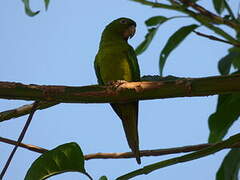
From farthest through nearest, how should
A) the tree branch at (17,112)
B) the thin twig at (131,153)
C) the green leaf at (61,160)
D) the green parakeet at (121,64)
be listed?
the green parakeet at (121,64) → the thin twig at (131,153) → the tree branch at (17,112) → the green leaf at (61,160)

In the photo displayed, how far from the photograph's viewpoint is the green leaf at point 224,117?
196 cm

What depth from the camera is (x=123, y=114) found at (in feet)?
8.25

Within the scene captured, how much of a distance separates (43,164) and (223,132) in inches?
36.8

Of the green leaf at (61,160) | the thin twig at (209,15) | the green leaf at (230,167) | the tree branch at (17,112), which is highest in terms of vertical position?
the thin twig at (209,15)

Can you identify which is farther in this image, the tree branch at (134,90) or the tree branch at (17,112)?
the tree branch at (17,112)

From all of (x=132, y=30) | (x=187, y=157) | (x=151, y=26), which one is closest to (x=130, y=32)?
(x=132, y=30)

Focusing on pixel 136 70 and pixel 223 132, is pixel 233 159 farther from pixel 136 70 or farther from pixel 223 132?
pixel 136 70

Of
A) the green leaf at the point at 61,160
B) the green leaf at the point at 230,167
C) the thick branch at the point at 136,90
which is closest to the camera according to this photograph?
the thick branch at the point at 136,90

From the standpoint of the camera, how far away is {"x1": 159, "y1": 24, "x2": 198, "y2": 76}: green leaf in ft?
8.23

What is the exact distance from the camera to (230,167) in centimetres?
183

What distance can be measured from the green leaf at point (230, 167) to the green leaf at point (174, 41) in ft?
2.56

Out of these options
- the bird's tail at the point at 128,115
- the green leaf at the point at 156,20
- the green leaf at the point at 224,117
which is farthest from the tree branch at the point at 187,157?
the green leaf at the point at 156,20

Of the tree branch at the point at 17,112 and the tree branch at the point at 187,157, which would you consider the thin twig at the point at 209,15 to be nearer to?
the tree branch at the point at 187,157

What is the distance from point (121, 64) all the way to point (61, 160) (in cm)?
123
